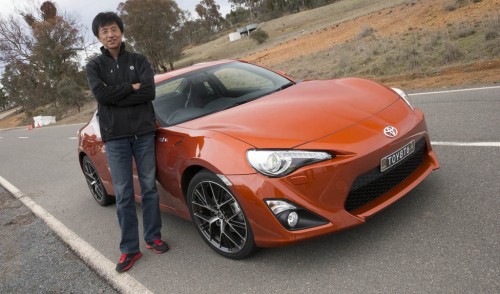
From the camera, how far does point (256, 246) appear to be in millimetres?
3338

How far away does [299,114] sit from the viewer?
350 centimetres

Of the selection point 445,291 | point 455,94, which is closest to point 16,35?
point 455,94

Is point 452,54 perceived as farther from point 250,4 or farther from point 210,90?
point 250,4

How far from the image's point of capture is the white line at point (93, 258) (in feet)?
11.5

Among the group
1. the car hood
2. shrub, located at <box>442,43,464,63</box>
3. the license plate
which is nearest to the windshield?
the car hood

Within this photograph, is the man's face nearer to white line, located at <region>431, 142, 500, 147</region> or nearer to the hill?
white line, located at <region>431, 142, 500, 147</region>

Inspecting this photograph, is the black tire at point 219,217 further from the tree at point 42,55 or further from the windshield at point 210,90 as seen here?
the tree at point 42,55

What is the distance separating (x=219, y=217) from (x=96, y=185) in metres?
2.81

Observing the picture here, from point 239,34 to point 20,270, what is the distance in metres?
63.9

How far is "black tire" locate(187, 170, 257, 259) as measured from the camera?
3355mm

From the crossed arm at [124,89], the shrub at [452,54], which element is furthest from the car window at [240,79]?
the shrub at [452,54]

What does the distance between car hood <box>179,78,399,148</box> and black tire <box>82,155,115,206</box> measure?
2207 mm

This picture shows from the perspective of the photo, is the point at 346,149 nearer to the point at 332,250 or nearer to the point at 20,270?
the point at 332,250

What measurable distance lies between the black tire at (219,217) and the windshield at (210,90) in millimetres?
789
